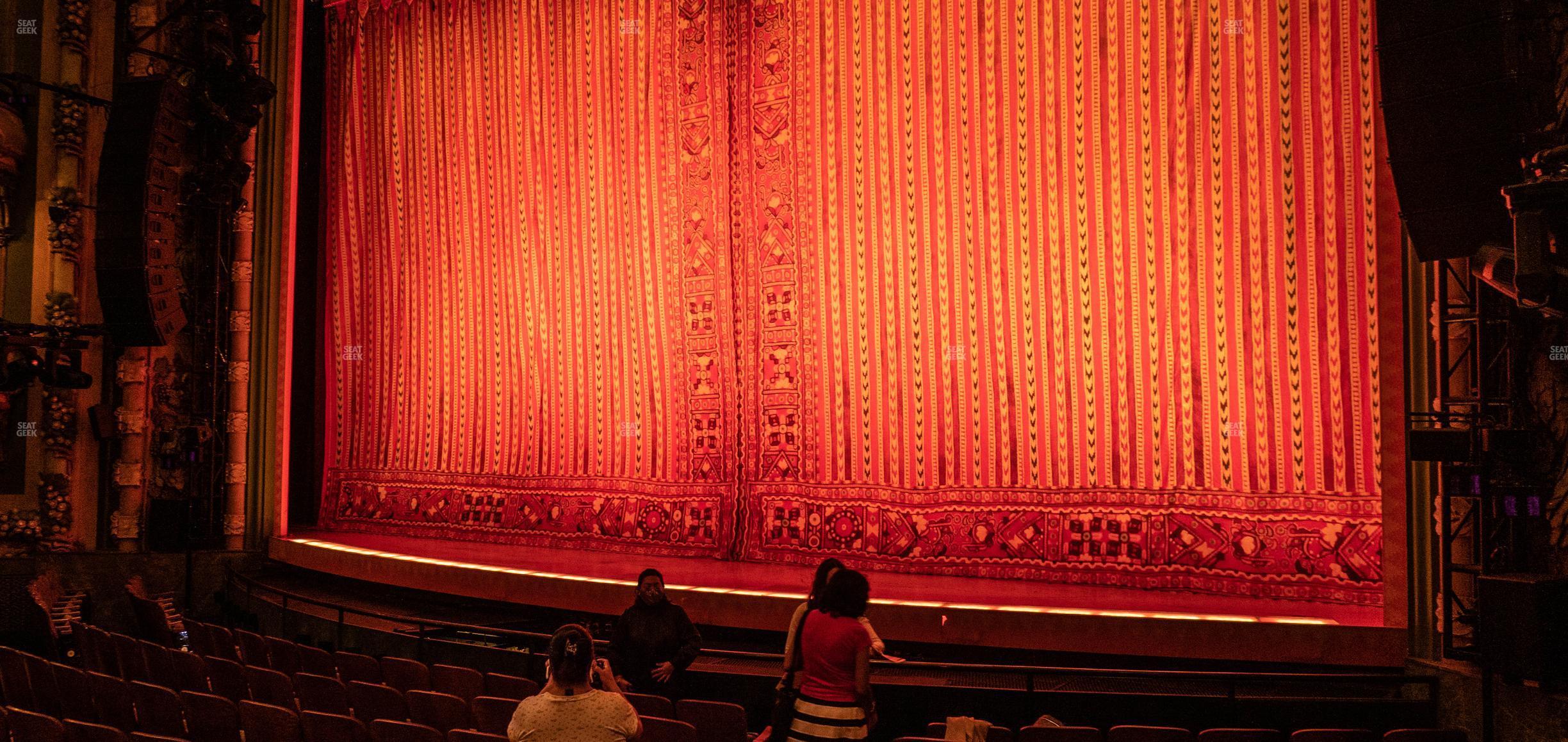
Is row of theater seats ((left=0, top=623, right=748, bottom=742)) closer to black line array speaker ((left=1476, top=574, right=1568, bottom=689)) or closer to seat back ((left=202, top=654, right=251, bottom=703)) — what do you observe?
seat back ((left=202, top=654, right=251, bottom=703))

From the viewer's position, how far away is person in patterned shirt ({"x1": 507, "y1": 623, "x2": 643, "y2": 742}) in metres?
3.38

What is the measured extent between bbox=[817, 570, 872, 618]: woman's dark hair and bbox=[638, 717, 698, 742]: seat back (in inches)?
29.6

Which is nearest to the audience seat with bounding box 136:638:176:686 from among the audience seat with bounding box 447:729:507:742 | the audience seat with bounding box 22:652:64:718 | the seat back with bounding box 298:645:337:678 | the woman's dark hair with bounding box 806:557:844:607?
the audience seat with bounding box 22:652:64:718

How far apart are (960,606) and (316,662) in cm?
369

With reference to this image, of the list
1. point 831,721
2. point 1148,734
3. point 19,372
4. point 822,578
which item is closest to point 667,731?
point 831,721

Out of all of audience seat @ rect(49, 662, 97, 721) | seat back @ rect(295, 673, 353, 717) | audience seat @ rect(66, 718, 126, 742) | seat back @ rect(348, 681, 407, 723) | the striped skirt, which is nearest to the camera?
the striped skirt

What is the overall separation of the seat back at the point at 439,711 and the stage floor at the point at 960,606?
2676 millimetres

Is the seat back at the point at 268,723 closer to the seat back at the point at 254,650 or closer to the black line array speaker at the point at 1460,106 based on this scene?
the seat back at the point at 254,650

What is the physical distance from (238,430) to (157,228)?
2.53 m

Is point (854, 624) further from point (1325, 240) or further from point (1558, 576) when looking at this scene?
→ point (1325, 240)

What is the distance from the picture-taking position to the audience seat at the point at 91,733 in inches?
182

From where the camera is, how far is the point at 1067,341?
8.59 meters

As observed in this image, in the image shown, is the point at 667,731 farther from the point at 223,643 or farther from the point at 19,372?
the point at 19,372

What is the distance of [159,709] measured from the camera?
208 inches
